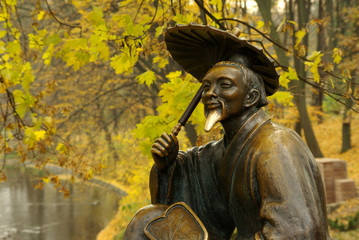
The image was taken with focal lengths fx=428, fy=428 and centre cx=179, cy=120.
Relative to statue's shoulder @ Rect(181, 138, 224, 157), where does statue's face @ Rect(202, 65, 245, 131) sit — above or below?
above

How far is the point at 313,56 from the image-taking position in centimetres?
346

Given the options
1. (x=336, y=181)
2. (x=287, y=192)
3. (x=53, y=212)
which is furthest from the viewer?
(x=53, y=212)

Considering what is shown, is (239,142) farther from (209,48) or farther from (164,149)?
(209,48)

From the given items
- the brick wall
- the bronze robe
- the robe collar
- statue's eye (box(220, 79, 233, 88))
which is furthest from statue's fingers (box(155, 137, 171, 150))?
the brick wall

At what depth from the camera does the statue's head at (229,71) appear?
2.05 m

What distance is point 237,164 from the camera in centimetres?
204

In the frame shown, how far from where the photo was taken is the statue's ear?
2092 mm

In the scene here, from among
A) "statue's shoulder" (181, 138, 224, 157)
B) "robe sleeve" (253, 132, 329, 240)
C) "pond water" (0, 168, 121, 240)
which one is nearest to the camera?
"robe sleeve" (253, 132, 329, 240)

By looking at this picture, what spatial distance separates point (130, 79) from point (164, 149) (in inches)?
367

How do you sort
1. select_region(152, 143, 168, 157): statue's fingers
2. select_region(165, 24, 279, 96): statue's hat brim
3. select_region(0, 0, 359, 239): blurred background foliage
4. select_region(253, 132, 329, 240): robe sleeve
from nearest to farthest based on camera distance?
1. select_region(253, 132, 329, 240): robe sleeve
2. select_region(165, 24, 279, 96): statue's hat brim
3. select_region(152, 143, 168, 157): statue's fingers
4. select_region(0, 0, 359, 239): blurred background foliage

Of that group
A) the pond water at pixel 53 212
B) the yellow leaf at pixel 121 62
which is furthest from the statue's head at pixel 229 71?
the pond water at pixel 53 212

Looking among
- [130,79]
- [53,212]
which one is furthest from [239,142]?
[53,212]

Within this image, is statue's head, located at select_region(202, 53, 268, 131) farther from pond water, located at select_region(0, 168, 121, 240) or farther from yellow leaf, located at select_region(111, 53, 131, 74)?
pond water, located at select_region(0, 168, 121, 240)

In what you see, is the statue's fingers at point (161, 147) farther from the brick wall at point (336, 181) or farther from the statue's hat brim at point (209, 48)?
the brick wall at point (336, 181)
